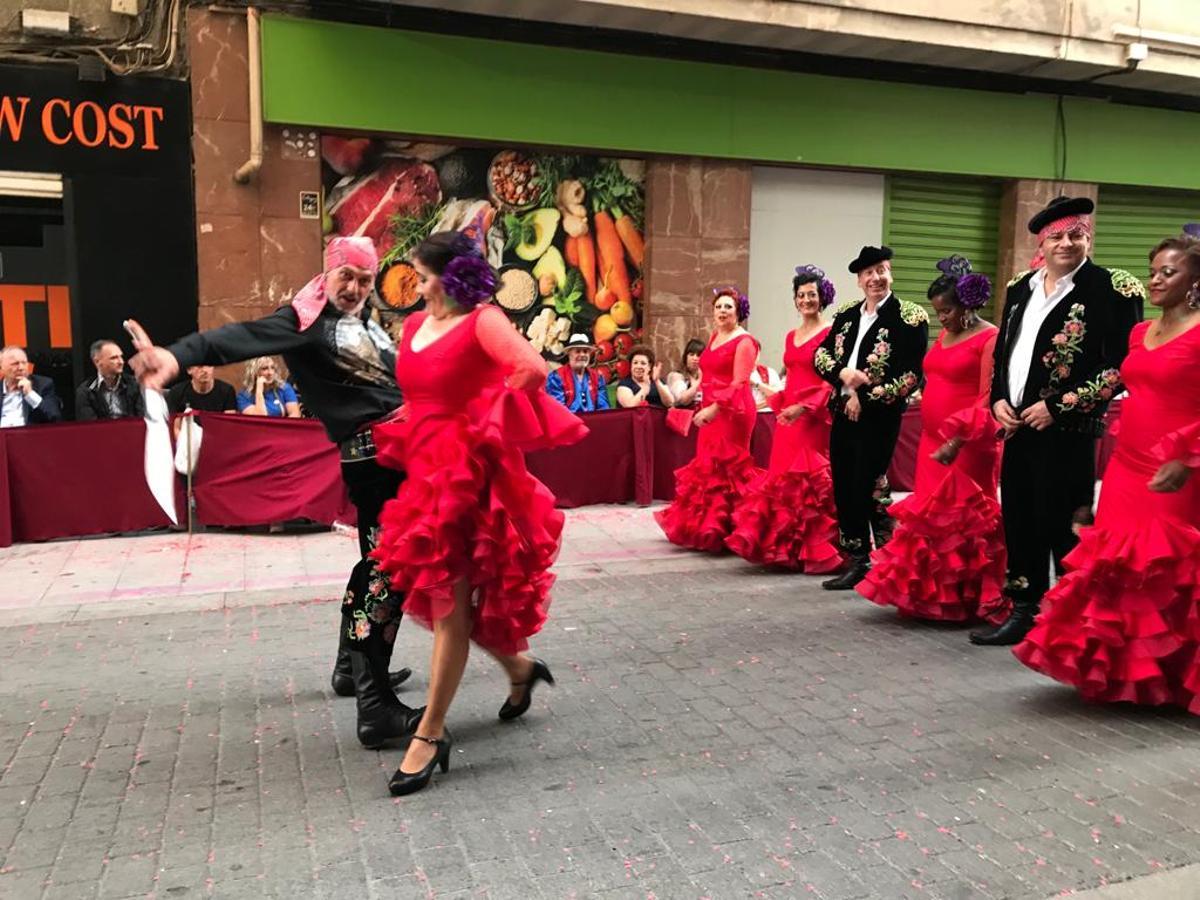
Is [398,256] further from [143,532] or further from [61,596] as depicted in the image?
[61,596]

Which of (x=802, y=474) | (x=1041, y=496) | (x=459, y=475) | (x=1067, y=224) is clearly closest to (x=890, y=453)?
(x=802, y=474)

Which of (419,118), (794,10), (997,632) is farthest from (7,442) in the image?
(794,10)

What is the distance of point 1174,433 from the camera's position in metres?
4.06

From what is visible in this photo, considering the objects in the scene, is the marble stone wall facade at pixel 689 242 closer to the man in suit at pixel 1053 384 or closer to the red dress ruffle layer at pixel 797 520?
the red dress ruffle layer at pixel 797 520

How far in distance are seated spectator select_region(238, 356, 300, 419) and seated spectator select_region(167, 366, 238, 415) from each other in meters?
0.23

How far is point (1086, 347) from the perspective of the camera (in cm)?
486

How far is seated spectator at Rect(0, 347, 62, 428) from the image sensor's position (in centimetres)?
853

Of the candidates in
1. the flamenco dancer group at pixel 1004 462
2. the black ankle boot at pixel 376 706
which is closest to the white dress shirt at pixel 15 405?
the flamenco dancer group at pixel 1004 462

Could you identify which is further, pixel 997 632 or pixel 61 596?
pixel 61 596

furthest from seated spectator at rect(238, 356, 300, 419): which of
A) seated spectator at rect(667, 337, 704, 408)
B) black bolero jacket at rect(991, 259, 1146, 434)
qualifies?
black bolero jacket at rect(991, 259, 1146, 434)

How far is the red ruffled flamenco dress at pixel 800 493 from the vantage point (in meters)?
6.91

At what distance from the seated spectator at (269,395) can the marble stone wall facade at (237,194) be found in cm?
80

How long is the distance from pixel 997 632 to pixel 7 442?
740 centimetres

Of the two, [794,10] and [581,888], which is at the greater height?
[794,10]
